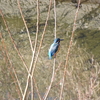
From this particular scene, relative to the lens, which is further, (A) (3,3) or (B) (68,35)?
(A) (3,3)

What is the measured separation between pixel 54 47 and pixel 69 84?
1342mm

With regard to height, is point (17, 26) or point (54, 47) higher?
point (54, 47)

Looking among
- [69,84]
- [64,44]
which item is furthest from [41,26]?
[69,84]

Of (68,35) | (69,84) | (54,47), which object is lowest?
(68,35)

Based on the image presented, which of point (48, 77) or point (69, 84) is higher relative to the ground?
point (69, 84)

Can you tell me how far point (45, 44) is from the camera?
500cm

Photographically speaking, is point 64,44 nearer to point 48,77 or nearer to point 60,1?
point 48,77

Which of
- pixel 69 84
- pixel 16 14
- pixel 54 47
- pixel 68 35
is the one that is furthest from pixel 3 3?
pixel 54 47

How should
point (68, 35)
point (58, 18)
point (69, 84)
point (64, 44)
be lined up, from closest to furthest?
1. point (69, 84)
2. point (64, 44)
3. point (68, 35)
4. point (58, 18)

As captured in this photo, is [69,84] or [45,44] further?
[45,44]

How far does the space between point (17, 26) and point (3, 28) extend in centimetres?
29

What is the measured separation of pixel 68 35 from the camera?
5391 mm

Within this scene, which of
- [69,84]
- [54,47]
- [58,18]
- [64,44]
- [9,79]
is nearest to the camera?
[54,47]

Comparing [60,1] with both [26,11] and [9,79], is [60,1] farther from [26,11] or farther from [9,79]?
[9,79]
